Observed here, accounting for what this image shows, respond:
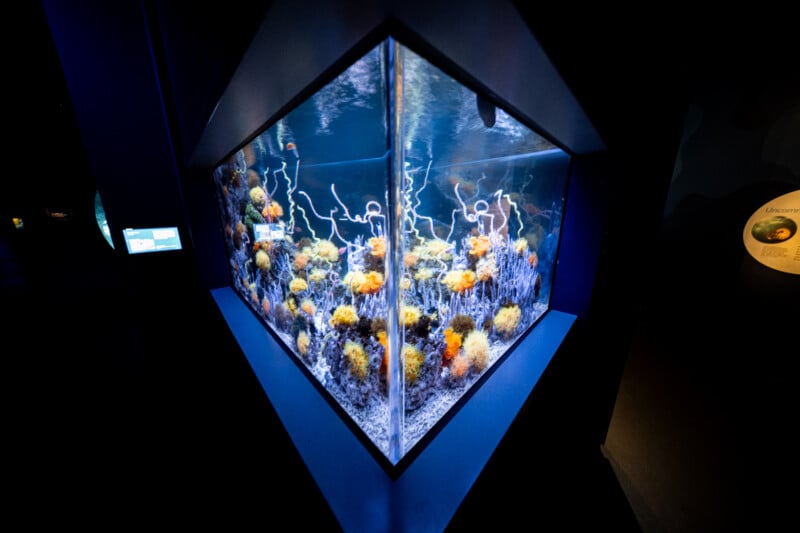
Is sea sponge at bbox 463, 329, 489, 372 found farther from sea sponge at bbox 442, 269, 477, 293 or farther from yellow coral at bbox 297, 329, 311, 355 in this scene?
yellow coral at bbox 297, 329, 311, 355

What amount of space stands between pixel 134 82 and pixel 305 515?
4.12 metres

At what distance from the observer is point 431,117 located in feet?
4.93

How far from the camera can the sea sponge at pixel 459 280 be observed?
193 cm

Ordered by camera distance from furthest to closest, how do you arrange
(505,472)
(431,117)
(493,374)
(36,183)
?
(36,183), (493,374), (431,117), (505,472)

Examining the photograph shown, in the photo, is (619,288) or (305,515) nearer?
(305,515)

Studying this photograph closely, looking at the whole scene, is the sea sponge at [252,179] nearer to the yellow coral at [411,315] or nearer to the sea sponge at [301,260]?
the sea sponge at [301,260]

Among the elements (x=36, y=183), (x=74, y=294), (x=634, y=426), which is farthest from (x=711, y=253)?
(x=36, y=183)

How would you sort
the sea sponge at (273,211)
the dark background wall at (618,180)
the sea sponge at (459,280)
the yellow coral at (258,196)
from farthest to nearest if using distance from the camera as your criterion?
the yellow coral at (258,196), the sea sponge at (273,211), the sea sponge at (459,280), the dark background wall at (618,180)

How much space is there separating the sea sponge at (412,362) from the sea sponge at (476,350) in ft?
1.62

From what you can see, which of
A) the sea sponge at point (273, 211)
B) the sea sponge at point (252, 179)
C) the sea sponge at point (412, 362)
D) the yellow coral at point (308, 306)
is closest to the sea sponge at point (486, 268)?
the sea sponge at point (412, 362)

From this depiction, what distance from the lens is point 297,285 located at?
209 cm

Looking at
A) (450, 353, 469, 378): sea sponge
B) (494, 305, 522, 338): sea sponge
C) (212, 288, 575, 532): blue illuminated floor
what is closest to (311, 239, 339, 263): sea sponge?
(212, 288, 575, 532): blue illuminated floor

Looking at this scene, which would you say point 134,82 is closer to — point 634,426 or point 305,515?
point 305,515

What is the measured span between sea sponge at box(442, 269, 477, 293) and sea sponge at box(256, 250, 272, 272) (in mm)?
1828
